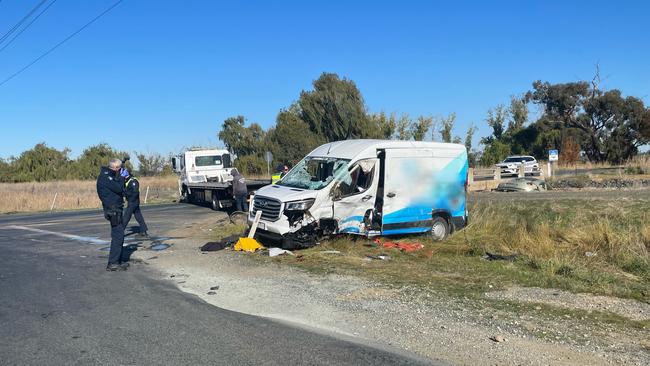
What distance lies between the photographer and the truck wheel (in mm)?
13016

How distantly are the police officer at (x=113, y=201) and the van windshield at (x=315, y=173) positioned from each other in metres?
3.84

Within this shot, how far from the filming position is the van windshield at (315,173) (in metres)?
11.9

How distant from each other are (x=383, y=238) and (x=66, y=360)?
8384 millimetres

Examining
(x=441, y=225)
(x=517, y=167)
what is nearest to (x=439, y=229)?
(x=441, y=225)

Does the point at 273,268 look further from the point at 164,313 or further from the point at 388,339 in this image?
the point at 388,339

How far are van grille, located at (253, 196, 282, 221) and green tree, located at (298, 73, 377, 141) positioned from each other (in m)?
40.0

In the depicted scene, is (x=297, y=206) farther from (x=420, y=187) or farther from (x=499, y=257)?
(x=499, y=257)

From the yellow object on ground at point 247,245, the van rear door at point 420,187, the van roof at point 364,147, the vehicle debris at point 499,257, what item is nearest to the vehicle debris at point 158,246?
the yellow object on ground at point 247,245

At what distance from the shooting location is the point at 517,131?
202 ft

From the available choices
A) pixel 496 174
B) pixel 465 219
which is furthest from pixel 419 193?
pixel 496 174

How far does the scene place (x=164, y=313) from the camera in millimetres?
6879

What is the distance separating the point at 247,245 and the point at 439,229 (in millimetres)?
4561

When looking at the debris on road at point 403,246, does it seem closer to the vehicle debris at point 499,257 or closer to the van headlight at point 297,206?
the vehicle debris at point 499,257

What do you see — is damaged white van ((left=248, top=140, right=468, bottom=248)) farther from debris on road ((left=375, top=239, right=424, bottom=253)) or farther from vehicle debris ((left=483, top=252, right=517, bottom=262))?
vehicle debris ((left=483, top=252, right=517, bottom=262))
